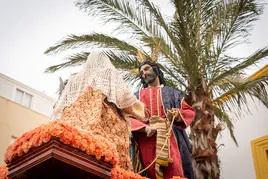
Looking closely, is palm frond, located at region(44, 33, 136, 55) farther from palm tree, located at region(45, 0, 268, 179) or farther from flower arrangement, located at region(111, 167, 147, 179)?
flower arrangement, located at region(111, 167, 147, 179)

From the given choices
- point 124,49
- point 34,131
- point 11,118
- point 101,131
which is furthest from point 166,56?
Answer: point 11,118

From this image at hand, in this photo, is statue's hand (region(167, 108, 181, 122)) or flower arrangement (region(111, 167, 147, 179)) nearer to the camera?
flower arrangement (region(111, 167, 147, 179))

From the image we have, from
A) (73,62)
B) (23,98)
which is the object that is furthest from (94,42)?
(23,98)

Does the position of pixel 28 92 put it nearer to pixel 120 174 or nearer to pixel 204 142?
pixel 204 142

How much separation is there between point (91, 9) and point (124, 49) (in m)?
1.11

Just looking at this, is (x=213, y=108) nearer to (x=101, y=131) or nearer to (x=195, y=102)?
(x=195, y=102)

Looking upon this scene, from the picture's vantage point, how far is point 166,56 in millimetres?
7520

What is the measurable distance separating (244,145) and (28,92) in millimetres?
9774

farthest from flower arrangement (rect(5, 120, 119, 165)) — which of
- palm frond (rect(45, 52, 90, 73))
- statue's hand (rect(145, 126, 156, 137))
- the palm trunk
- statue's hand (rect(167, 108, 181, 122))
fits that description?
palm frond (rect(45, 52, 90, 73))

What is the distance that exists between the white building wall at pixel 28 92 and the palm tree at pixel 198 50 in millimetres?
7305

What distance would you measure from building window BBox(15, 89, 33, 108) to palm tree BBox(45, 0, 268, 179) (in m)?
7.76

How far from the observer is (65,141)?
9.15 feet

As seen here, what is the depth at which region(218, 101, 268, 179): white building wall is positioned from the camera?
28.9ft

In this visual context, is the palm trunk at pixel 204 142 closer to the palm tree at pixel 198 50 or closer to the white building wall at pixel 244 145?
the palm tree at pixel 198 50
